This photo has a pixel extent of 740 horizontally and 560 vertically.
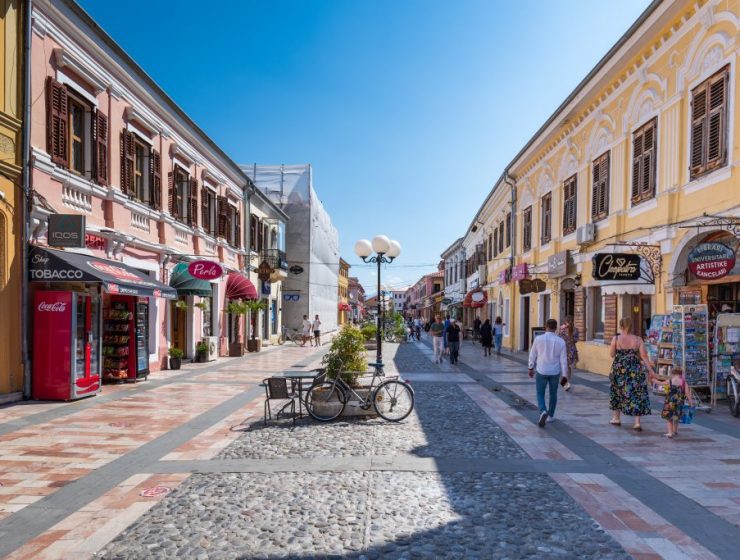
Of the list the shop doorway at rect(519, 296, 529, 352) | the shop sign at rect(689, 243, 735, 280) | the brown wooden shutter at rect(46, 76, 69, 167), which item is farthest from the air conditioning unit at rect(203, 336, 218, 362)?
the shop sign at rect(689, 243, 735, 280)

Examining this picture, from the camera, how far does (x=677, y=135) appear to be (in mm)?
11000

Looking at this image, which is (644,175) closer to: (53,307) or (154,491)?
(154,491)

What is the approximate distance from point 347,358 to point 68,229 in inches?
222

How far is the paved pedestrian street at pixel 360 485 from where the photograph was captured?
396 centimetres

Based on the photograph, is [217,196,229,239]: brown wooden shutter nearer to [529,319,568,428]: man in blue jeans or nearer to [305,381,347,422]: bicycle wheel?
[305,381,347,422]: bicycle wheel

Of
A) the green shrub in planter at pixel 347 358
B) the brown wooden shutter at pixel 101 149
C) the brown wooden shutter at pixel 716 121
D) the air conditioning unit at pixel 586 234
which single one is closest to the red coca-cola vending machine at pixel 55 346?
the brown wooden shutter at pixel 101 149

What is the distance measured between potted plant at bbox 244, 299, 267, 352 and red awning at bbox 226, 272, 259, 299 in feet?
1.12

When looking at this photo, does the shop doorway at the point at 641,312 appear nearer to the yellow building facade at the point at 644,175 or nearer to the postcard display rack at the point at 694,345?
the yellow building facade at the point at 644,175

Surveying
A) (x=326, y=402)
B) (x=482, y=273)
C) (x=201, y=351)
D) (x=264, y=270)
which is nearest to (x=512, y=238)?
(x=482, y=273)

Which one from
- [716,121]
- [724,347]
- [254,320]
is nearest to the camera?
[724,347]

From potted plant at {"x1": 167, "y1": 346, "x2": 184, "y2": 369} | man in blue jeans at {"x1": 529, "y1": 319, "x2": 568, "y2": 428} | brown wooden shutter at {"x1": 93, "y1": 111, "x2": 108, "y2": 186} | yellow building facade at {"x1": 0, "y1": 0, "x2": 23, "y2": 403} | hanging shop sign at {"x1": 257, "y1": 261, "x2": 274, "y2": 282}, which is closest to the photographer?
man in blue jeans at {"x1": 529, "y1": 319, "x2": 568, "y2": 428}

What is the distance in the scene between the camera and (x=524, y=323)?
23.1 m

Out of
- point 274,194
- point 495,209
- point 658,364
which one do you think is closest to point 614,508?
point 658,364

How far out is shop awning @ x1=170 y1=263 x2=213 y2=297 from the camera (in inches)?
596
